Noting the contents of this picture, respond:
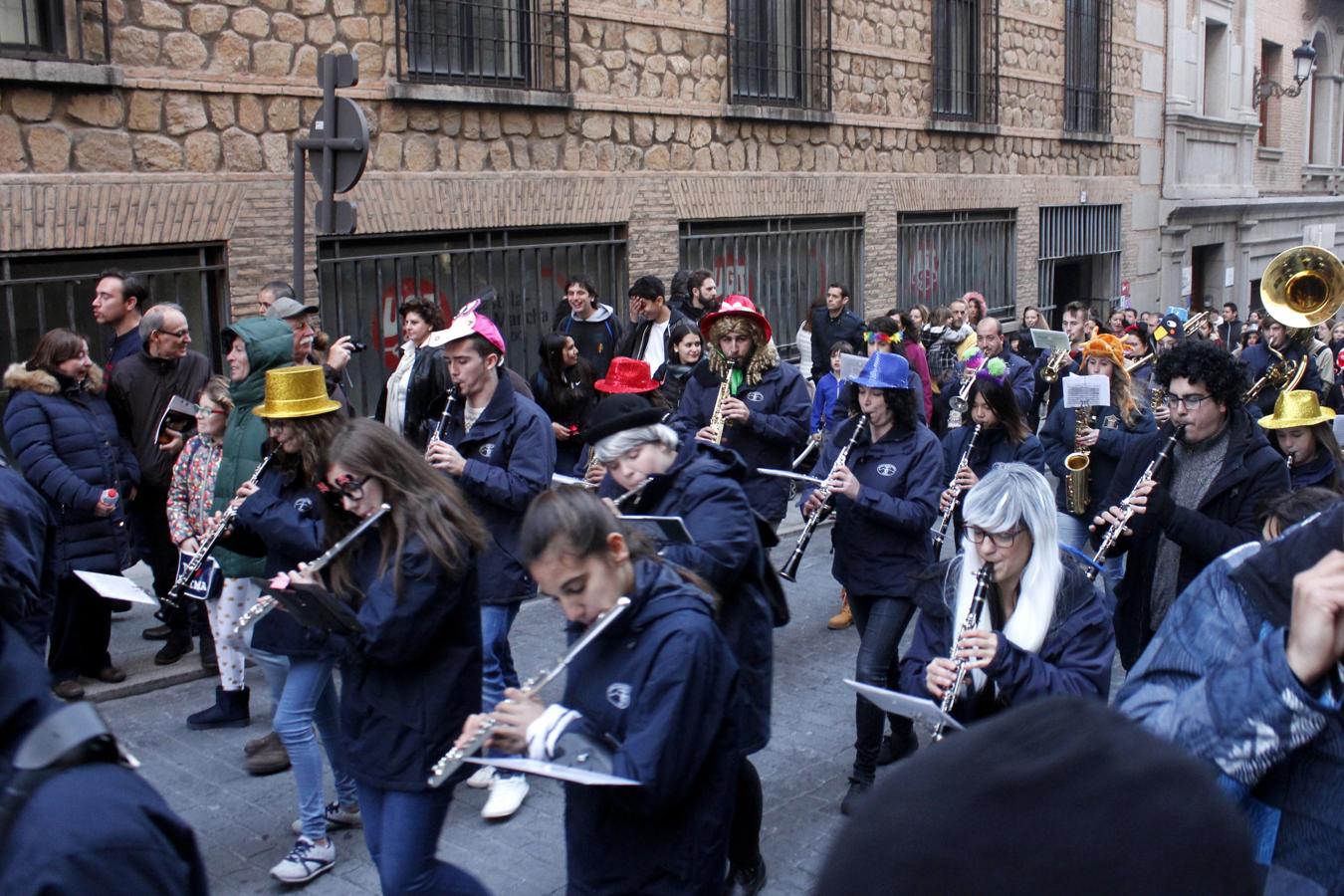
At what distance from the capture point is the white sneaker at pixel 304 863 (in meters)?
4.84

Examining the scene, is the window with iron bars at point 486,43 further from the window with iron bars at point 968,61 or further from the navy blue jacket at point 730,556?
the window with iron bars at point 968,61

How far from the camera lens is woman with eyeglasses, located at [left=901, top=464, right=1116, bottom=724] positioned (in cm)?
353

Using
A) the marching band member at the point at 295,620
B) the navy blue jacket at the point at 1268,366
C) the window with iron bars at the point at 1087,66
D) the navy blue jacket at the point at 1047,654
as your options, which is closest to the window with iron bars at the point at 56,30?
the marching band member at the point at 295,620

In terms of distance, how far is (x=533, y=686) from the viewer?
340 cm

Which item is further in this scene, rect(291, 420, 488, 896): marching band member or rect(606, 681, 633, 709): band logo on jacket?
rect(291, 420, 488, 896): marching band member

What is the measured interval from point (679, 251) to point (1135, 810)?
12.2 metres

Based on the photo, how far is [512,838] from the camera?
5250mm

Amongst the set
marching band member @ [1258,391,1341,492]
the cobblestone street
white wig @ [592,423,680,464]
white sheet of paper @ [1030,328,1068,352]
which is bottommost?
the cobblestone street

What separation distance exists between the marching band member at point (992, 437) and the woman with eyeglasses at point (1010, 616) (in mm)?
2806

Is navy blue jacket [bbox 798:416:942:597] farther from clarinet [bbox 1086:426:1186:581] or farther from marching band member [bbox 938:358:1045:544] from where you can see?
marching band member [bbox 938:358:1045:544]

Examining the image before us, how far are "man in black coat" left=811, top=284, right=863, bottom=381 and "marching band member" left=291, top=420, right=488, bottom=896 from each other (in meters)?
8.41

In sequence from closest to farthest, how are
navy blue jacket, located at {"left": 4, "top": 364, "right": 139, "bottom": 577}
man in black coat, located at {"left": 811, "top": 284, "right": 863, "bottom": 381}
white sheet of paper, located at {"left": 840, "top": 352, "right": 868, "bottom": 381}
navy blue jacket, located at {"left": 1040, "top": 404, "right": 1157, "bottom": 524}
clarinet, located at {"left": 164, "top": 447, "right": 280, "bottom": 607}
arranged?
clarinet, located at {"left": 164, "top": 447, "right": 280, "bottom": 607} → white sheet of paper, located at {"left": 840, "top": 352, "right": 868, "bottom": 381} → navy blue jacket, located at {"left": 4, "top": 364, "right": 139, "bottom": 577} → navy blue jacket, located at {"left": 1040, "top": 404, "right": 1157, "bottom": 524} → man in black coat, located at {"left": 811, "top": 284, "right": 863, "bottom": 381}

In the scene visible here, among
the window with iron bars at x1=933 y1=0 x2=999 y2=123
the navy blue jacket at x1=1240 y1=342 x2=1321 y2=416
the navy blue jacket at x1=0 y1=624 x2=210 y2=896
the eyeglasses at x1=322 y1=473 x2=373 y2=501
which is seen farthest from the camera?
the window with iron bars at x1=933 y1=0 x2=999 y2=123

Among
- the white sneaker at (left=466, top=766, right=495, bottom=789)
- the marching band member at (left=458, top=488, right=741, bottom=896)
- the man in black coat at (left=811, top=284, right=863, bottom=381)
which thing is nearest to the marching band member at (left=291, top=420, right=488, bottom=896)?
the marching band member at (left=458, top=488, right=741, bottom=896)
